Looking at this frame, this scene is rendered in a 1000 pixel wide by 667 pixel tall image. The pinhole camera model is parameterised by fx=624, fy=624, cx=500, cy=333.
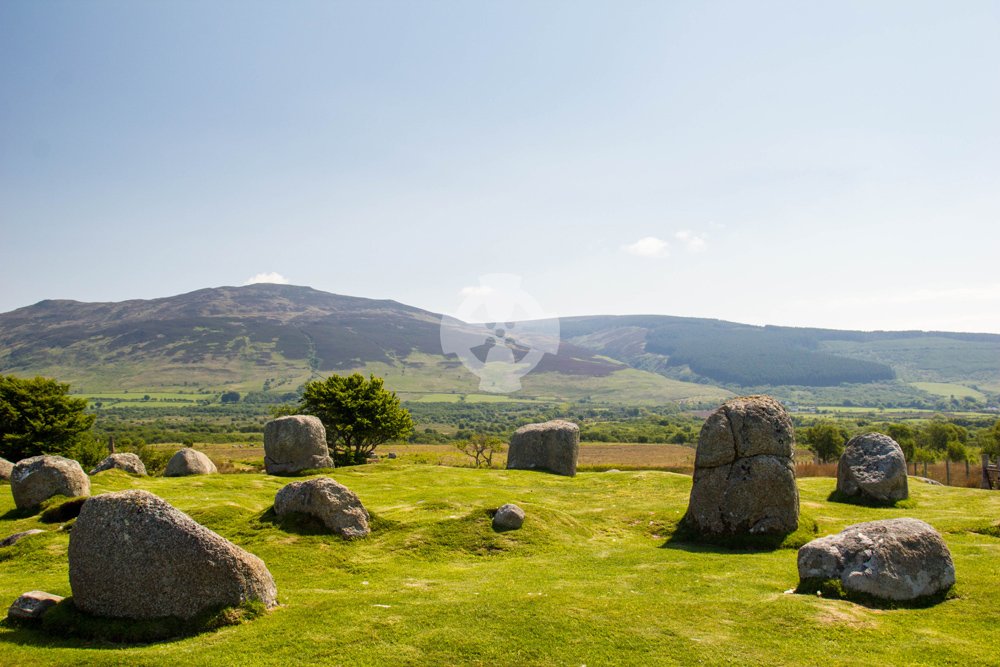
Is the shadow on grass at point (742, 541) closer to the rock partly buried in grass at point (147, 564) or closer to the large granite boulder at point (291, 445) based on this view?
the rock partly buried in grass at point (147, 564)

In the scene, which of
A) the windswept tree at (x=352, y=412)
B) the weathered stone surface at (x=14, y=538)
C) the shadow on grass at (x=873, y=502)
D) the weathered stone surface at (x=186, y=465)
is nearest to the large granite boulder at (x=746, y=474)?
the shadow on grass at (x=873, y=502)

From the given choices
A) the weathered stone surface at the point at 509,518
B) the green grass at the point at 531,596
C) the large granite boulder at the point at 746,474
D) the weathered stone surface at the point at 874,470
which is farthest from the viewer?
Answer: the weathered stone surface at the point at 874,470

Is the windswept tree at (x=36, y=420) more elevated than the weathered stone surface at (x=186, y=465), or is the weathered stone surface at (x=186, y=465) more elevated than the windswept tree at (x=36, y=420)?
the windswept tree at (x=36, y=420)

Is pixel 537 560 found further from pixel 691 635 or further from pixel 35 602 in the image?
pixel 35 602

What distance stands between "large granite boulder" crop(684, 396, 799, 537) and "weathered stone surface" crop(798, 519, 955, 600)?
6913 mm

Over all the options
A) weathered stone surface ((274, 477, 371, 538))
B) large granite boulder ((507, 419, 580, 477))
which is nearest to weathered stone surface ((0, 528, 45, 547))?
weathered stone surface ((274, 477, 371, 538))

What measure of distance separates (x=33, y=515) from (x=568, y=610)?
25.6 meters

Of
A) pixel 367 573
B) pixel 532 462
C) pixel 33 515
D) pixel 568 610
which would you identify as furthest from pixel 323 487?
pixel 532 462

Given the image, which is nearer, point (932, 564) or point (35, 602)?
point (35, 602)

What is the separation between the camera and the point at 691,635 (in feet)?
44.5

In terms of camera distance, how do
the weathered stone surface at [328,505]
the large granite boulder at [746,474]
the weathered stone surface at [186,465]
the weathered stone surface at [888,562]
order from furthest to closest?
the weathered stone surface at [186,465] → the large granite boulder at [746,474] → the weathered stone surface at [328,505] → the weathered stone surface at [888,562]

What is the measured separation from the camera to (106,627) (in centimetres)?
1381

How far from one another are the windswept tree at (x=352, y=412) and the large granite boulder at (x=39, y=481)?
1117 inches

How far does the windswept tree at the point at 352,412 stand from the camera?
5744cm
